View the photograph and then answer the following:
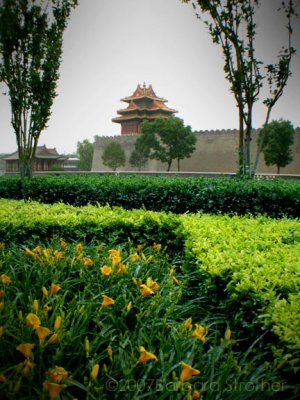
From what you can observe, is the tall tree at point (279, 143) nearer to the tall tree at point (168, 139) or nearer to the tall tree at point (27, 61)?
the tall tree at point (168, 139)

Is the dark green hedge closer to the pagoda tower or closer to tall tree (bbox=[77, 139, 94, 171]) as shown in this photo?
the pagoda tower

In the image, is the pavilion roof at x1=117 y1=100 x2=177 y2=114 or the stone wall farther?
the pavilion roof at x1=117 y1=100 x2=177 y2=114

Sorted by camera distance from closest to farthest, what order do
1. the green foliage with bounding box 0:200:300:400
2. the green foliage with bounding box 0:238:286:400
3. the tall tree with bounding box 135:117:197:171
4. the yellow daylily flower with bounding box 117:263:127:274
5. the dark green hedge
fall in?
1. the green foliage with bounding box 0:238:286:400
2. the green foliage with bounding box 0:200:300:400
3. the yellow daylily flower with bounding box 117:263:127:274
4. the dark green hedge
5. the tall tree with bounding box 135:117:197:171

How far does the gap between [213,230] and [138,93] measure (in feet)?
149

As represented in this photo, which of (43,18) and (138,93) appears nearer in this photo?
(43,18)

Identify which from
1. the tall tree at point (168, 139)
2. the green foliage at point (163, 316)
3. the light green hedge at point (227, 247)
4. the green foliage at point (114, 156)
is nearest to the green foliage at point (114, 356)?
the green foliage at point (163, 316)

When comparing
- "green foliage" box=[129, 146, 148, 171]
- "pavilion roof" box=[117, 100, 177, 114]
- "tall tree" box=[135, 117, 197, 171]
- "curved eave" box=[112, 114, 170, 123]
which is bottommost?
"green foliage" box=[129, 146, 148, 171]

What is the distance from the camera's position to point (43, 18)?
10242 millimetres

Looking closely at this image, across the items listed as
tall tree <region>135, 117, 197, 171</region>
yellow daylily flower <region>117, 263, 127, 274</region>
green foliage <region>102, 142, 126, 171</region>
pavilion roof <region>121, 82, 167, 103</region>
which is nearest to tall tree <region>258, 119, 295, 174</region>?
tall tree <region>135, 117, 197, 171</region>

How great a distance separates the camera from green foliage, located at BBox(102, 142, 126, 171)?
38344 millimetres

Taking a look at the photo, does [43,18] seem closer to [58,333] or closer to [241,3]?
[241,3]

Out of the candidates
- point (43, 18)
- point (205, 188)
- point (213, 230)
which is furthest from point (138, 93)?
point (213, 230)

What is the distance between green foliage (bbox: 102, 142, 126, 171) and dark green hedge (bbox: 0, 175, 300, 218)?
97.0 feet

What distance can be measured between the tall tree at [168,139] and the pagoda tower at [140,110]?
11508 mm
